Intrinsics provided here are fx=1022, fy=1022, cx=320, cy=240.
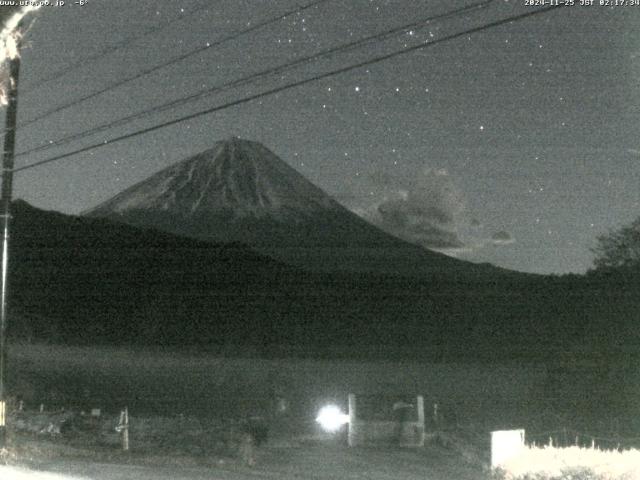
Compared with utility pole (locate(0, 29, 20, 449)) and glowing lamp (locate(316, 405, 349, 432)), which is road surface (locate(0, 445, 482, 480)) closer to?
utility pole (locate(0, 29, 20, 449))

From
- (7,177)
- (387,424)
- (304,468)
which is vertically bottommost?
(304,468)

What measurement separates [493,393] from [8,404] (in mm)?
34670

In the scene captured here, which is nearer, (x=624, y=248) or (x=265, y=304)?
(x=624, y=248)

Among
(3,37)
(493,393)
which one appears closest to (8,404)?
(3,37)

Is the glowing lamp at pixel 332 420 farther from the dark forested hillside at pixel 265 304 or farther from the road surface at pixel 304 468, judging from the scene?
the dark forested hillside at pixel 265 304

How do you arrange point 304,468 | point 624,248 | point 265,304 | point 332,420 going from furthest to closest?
point 265,304, point 624,248, point 332,420, point 304,468

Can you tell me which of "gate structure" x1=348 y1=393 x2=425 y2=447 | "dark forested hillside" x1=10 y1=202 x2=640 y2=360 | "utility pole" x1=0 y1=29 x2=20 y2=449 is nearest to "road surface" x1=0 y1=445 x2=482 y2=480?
"gate structure" x1=348 y1=393 x2=425 y2=447

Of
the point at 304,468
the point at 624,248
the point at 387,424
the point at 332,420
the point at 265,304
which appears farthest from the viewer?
the point at 265,304

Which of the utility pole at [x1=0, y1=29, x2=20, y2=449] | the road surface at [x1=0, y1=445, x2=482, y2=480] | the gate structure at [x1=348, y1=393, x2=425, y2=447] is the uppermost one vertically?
the utility pole at [x1=0, y1=29, x2=20, y2=449]

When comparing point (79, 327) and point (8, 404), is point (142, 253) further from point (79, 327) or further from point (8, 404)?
point (8, 404)

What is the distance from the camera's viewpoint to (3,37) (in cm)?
898

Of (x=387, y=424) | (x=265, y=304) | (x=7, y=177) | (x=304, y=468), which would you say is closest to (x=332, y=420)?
(x=387, y=424)

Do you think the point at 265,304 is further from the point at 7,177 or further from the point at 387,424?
the point at 7,177

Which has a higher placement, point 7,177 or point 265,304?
point 265,304
